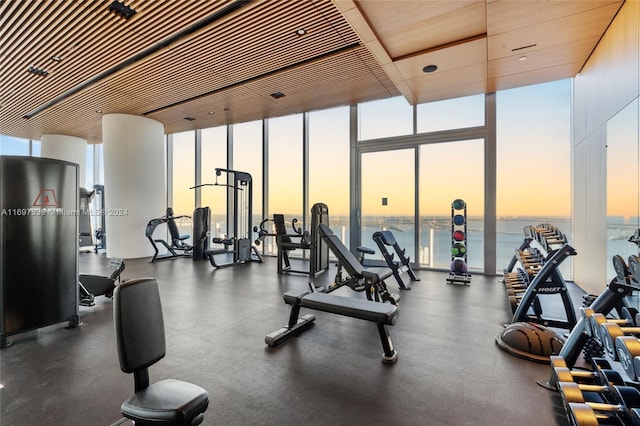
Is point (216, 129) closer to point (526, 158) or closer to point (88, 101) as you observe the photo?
point (88, 101)

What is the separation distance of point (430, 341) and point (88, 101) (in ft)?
27.7

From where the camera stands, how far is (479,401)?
6.54 ft

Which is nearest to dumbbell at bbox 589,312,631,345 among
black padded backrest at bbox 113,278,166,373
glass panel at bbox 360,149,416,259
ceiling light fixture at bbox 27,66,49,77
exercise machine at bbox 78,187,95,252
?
black padded backrest at bbox 113,278,166,373

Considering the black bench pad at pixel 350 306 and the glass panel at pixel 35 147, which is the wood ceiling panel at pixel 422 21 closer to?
the black bench pad at pixel 350 306

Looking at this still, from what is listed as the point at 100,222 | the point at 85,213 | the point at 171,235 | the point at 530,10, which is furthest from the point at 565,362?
the point at 100,222

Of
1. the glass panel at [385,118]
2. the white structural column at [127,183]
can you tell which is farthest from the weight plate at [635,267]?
the white structural column at [127,183]

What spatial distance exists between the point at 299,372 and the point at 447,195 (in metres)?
5.09

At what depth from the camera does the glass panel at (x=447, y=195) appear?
602cm

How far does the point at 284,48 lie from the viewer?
15.4 ft

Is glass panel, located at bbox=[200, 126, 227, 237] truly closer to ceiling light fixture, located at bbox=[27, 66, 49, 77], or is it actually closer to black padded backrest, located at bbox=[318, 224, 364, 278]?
ceiling light fixture, located at bbox=[27, 66, 49, 77]

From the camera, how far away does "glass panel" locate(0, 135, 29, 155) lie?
400 inches

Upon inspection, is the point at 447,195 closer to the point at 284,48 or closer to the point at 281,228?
the point at 281,228

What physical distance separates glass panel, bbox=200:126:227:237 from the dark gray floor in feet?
17.6

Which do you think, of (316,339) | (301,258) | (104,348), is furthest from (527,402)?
(301,258)
